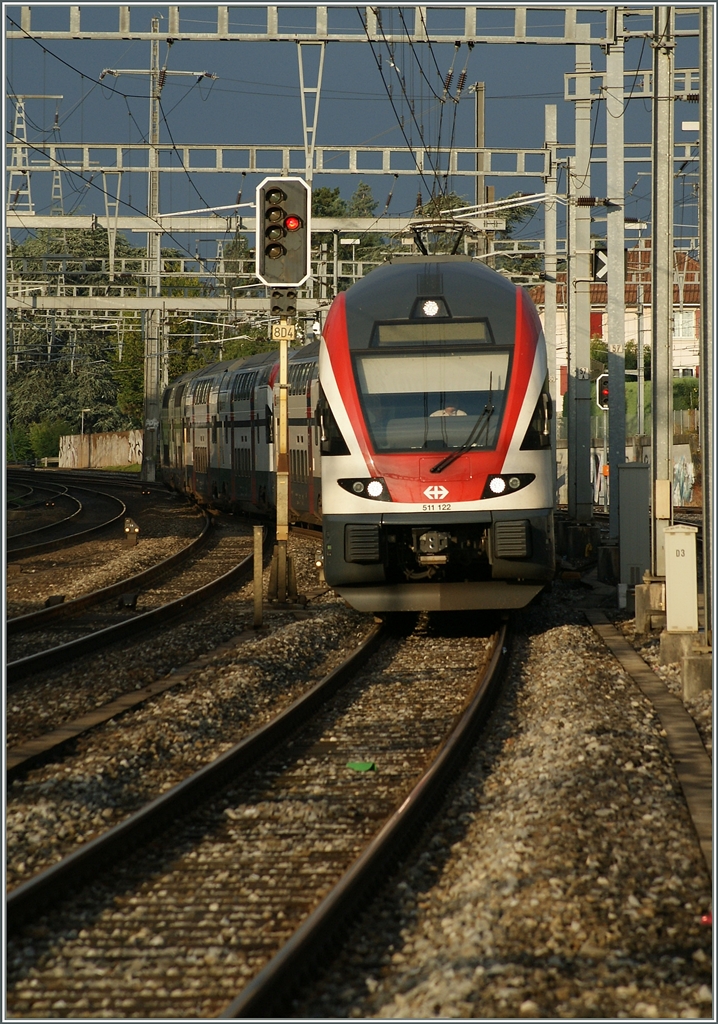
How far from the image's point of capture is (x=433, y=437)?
1150 cm

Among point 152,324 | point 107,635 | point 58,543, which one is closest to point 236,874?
point 107,635

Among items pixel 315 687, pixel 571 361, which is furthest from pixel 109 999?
pixel 571 361

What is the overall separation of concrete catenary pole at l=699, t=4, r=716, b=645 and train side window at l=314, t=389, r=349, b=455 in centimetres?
334

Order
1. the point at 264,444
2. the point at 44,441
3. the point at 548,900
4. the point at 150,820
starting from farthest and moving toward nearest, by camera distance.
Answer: the point at 44,441
the point at 264,444
the point at 150,820
the point at 548,900

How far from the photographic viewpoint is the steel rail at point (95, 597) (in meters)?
13.5

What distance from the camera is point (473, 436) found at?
11492 millimetres

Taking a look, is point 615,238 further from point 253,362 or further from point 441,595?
point 253,362

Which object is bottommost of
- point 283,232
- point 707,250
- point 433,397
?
point 433,397

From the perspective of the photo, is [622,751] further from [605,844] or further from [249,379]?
[249,379]

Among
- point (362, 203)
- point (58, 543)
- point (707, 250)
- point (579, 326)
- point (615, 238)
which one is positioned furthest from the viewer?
point (362, 203)

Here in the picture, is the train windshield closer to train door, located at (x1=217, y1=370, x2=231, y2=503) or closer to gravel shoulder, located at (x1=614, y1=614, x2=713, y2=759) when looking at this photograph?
gravel shoulder, located at (x1=614, y1=614, x2=713, y2=759)

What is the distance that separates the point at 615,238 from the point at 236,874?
14.4m

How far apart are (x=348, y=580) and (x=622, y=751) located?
447 centimetres

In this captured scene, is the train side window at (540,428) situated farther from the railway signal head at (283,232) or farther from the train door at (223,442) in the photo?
the train door at (223,442)
